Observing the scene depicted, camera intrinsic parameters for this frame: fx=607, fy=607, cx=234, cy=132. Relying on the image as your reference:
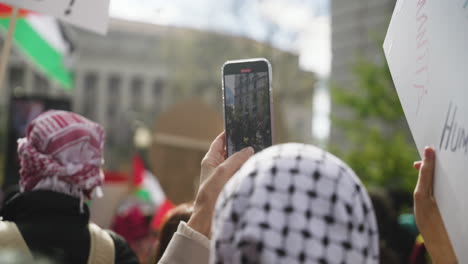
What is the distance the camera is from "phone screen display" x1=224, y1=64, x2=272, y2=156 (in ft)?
5.46

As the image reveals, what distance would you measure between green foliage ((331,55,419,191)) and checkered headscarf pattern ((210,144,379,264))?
432 inches

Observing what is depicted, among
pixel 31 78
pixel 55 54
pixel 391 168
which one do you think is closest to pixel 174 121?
pixel 55 54

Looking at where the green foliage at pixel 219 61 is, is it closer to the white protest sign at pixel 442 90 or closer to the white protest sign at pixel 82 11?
the white protest sign at pixel 82 11

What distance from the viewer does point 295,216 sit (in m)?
1.05

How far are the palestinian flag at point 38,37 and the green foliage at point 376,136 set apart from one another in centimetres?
727

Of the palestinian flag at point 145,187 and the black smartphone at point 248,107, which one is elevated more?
the black smartphone at point 248,107

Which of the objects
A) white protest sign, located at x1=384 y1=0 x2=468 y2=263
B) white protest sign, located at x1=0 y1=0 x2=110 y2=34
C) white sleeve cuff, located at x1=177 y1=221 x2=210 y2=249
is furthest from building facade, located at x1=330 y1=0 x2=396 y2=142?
white sleeve cuff, located at x1=177 y1=221 x2=210 y2=249

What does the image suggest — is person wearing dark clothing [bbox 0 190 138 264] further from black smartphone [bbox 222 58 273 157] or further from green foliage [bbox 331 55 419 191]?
green foliage [bbox 331 55 419 191]

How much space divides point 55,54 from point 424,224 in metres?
6.40

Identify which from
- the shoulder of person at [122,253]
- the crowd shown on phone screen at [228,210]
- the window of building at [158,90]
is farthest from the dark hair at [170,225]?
the window of building at [158,90]

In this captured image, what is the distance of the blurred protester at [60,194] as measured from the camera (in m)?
2.07

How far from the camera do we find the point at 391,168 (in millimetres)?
12094

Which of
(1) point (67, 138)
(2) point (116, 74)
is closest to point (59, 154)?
(1) point (67, 138)

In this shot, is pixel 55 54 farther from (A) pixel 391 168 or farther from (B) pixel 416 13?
(A) pixel 391 168
